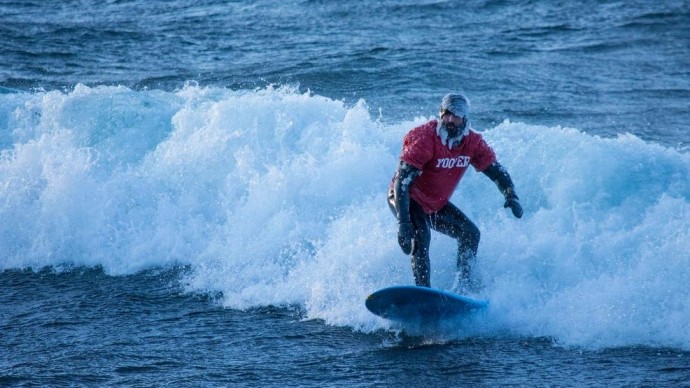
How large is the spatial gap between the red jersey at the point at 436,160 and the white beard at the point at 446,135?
0.09 feet

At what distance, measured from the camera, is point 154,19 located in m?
19.8

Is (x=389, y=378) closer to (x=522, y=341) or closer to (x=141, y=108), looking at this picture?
(x=522, y=341)

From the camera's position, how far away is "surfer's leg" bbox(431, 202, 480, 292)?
25.4 ft

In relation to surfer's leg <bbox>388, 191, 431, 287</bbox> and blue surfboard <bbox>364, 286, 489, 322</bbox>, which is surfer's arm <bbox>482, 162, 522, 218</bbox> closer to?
surfer's leg <bbox>388, 191, 431, 287</bbox>

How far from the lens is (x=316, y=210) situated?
32.4ft

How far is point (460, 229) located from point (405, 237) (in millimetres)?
764

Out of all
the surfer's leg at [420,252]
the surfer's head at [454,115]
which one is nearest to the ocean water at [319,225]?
the surfer's leg at [420,252]

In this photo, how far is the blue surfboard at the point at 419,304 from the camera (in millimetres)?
7199

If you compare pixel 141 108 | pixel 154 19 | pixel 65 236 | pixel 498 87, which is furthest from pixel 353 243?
pixel 154 19

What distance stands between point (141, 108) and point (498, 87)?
5.74m

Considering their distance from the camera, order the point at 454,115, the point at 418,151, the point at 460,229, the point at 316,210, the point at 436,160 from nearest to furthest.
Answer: the point at 454,115 < the point at 418,151 < the point at 436,160 < the point at 460,229 < the point at 316,210

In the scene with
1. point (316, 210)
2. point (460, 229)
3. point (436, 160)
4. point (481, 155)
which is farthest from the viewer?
point (316, 210)

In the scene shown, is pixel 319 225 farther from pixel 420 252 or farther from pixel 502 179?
pixel 502 179

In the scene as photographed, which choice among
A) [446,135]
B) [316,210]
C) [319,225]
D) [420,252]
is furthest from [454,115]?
[316,210]
